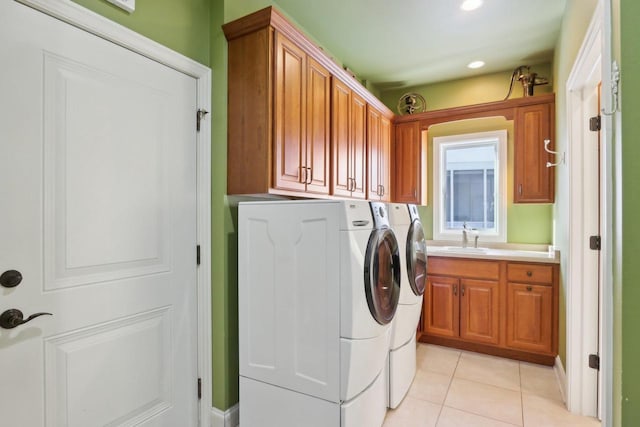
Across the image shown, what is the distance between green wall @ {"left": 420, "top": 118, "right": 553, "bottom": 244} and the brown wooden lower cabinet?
0.63 m

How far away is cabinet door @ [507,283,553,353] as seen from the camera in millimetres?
2674

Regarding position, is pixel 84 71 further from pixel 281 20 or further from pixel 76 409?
pixel 76 409

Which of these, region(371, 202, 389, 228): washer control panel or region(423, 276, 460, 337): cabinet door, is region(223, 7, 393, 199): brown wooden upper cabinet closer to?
region(371, 202, 389, 228): washer control panel

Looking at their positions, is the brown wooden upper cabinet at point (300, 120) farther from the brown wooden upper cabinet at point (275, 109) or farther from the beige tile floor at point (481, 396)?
the beige tile floor at point (481, 396)

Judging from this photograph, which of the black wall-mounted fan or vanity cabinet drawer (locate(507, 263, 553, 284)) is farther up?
the black wall-mounted fan

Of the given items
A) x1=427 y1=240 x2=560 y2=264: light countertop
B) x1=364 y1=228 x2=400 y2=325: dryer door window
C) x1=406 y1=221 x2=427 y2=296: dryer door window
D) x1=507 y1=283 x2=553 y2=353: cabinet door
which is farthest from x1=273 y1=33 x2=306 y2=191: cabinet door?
x1=507 y1=283 x2=553 y2=353: cabinet door

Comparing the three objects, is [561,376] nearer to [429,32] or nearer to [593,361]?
[593,361]

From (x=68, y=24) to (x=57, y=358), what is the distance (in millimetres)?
1369

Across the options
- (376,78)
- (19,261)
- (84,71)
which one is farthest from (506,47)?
(19,261)

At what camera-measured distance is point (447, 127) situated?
3674 mm

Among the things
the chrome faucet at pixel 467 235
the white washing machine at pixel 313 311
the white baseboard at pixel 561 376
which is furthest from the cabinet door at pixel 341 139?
the white baseboard at pixel 561 376

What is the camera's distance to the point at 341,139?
2.54 metres

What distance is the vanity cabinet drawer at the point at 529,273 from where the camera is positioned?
267cm

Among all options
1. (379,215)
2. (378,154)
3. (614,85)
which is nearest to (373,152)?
(378,154)
